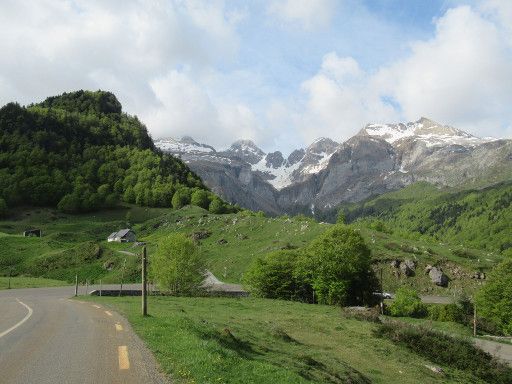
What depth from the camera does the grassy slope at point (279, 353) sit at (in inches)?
677

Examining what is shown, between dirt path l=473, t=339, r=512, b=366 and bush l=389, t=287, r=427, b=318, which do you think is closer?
Answer: dirt path l=473, t=339, r=512, b=366

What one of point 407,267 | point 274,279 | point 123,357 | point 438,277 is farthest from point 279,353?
point 438,277

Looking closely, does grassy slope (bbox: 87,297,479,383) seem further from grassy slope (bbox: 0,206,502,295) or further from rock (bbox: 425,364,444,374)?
grassy slope (bbox: 0,206,502,295)

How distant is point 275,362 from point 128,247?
131100 millimetres

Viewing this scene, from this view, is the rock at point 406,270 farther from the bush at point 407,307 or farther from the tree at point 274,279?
the tree at point 274,279

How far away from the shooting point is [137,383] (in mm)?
13914

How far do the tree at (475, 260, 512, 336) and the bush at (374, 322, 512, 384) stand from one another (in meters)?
40.3

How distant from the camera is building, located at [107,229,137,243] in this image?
522ft

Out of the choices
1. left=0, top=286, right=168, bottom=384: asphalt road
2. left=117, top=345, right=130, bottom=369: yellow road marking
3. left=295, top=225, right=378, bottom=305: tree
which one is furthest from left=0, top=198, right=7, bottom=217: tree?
left=117, top=345, right=130, bottom=369: yellow road marking

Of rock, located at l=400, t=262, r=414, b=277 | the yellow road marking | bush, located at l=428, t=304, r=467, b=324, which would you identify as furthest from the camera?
rock, located at l=400, t=262, r=414, b=277

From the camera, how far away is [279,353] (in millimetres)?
29266

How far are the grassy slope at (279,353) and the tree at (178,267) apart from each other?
31093 mm

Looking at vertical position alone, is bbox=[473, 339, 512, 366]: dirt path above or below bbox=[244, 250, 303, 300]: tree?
below

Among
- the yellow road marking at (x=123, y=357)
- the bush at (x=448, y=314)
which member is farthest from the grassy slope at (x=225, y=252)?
the yellow road marking at (x=123, y=357)
